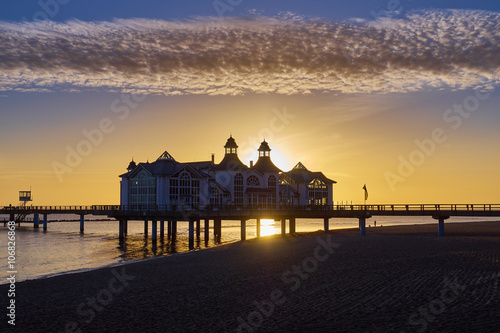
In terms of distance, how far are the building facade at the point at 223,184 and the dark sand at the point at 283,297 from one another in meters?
27.9

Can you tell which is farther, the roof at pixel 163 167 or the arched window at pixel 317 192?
the arched window at pixel 317 192

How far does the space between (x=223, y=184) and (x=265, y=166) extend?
680cm

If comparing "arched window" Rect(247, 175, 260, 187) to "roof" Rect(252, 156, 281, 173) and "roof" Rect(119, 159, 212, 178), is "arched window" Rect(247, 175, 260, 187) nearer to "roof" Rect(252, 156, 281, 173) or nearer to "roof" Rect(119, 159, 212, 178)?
"roof" Rect(252, 156, 281, 173)

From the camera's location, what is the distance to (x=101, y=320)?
1437 cm

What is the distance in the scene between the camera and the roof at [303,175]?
6962cm

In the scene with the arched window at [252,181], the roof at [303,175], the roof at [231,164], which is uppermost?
the roof at [231,164]

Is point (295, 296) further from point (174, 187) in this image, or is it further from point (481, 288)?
point (174, 187)

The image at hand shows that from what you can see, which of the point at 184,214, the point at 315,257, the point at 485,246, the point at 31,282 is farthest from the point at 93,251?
the point at 485,246

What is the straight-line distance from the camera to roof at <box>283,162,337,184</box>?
6962cm

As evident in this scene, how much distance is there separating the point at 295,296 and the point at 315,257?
37.6 ft

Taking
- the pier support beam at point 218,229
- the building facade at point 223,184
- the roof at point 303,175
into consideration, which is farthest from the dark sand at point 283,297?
the roof at point 303,175

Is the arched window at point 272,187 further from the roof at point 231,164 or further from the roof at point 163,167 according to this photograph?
the roof at point 163,167

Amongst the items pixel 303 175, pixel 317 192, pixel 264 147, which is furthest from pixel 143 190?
pixel 317 192

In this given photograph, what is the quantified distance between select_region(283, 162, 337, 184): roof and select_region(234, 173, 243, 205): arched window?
1007 centimetres
